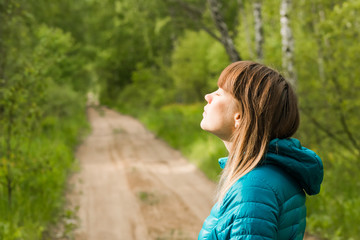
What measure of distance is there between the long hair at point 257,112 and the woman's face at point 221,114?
0.03 m

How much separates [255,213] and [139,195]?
739cm

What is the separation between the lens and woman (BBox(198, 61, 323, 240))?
138 centimetres

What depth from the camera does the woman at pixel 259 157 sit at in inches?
54.5

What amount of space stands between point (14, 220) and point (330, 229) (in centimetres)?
429

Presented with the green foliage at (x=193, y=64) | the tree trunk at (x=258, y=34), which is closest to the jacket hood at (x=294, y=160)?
the tree trunk at (x=258, y=34)

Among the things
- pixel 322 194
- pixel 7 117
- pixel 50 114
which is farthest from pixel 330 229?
pixel 50 114

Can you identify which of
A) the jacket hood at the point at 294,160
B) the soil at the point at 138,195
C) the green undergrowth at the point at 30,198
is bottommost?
the soil at the point at 138,195

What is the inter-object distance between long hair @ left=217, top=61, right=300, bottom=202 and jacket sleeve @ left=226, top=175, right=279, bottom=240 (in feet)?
0.38

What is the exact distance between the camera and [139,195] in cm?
854

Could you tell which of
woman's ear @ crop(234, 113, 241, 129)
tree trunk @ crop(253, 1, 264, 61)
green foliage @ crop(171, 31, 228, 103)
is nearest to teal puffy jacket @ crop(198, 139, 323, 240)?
woman's ear @ crop(234, 113, 241, 129)

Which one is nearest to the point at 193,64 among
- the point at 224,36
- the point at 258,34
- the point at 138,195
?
the point at 258,34

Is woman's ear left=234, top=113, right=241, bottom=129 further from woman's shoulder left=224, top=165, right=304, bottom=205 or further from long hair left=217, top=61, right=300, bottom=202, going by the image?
woman's shoulder left=224, top=165, right=304, bottom=205

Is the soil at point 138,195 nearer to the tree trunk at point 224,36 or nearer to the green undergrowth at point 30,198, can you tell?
the green undergrowth at point 30,198

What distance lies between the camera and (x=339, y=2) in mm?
6871
